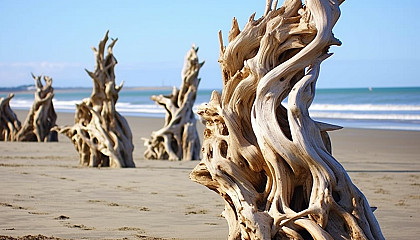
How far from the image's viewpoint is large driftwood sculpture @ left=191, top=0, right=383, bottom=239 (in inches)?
209

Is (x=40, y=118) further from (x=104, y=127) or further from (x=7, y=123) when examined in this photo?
(x=104, y=127)

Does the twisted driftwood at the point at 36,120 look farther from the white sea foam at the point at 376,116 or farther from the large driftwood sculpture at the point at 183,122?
the white sea foam at the point at 376,116

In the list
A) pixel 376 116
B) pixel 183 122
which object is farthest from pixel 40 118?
pixel 376 116

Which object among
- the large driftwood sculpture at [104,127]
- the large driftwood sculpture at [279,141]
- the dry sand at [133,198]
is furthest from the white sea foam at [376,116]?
the large driftwood sculpture at [279,141]

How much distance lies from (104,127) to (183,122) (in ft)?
8.04

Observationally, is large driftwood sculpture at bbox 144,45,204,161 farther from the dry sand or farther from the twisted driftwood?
the twisted driftwood

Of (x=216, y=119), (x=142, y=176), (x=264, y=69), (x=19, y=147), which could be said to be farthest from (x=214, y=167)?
(x=19, y=147)

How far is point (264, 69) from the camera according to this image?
570 cm

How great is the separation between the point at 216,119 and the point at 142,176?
6141mm

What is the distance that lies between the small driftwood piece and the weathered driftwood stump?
8.7 inches

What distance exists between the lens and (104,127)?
1311 centimetres

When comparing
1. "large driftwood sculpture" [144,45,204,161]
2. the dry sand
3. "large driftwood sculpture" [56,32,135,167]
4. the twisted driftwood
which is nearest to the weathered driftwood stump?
the twisted driftwood

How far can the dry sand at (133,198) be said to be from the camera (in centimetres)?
709

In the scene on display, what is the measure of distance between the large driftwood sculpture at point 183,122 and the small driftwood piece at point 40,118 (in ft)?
19.3
